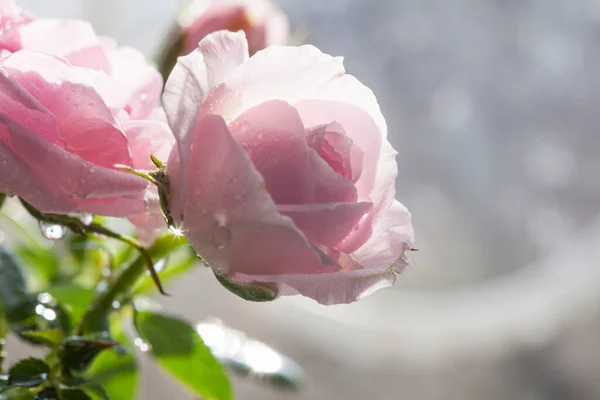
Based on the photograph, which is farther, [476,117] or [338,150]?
[476,117]

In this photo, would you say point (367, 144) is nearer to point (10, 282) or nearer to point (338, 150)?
point (338, 150)

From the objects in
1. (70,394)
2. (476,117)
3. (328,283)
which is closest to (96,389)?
(70,394)

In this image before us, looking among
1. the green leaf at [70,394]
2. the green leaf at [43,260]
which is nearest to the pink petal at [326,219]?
the green leaf at [70,394]

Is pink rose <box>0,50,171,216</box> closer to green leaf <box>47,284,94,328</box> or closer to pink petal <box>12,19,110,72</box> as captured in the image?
pink petal <box>12,19,110,72</box>

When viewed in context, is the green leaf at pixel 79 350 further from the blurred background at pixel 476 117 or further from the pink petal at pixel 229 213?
the blurred background at pixel 476 117

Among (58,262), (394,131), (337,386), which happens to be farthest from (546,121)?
(58,262)

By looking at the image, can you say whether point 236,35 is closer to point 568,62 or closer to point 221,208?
point 221,208
